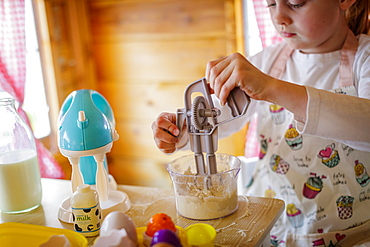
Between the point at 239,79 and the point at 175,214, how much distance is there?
14.1 inches

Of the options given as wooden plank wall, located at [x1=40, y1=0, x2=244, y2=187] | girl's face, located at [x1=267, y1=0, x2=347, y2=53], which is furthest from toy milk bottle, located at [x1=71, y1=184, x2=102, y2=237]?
wooden plank wall, located at [x1=40, y1=0, x2=244, y2=187]

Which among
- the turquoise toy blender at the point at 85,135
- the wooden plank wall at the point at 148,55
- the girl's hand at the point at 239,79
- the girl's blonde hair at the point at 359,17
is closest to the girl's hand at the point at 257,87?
the girl's hand at the point at 239,79

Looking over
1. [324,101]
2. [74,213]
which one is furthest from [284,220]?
[74,213]

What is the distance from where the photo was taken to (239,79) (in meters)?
0.92

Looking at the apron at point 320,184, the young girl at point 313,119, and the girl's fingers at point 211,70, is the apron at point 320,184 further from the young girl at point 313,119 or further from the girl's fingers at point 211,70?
the girl's fingers at point 211,70

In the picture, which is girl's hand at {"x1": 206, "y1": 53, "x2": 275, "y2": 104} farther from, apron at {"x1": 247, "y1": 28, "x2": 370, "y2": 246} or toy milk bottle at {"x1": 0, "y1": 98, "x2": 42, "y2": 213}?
toy milk bottle at {"x1": 0, "y1": 98, "x2": 42, "y2": 213}

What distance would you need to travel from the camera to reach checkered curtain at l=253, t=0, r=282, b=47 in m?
1.98

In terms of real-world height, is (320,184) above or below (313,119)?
below

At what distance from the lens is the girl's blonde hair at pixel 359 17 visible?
1.26m

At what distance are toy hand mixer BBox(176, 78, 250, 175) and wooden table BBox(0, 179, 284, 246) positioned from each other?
130mm

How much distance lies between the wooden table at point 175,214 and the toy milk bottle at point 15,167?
3 cm

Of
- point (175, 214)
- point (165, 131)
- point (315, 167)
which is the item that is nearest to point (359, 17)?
point (315, 167)

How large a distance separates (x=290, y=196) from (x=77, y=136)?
663 millimetres

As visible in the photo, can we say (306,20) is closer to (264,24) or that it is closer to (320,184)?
(320,184)
